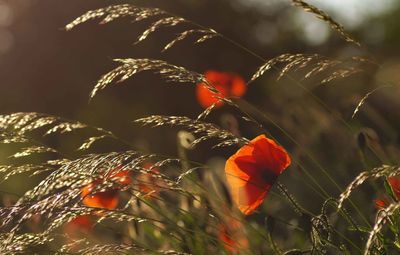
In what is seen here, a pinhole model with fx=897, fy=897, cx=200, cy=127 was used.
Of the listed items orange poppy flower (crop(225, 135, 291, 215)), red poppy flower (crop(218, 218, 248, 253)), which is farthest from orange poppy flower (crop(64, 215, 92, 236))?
orange poppy flower (crop(225, 135, 291, 215))

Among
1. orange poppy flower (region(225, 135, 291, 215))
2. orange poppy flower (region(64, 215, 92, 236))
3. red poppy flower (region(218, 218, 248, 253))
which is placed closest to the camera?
orange poppy flower (region(225, 135, 291, 215))

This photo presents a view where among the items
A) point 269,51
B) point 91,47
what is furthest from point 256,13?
point 91,47

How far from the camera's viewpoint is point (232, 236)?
2297 mm

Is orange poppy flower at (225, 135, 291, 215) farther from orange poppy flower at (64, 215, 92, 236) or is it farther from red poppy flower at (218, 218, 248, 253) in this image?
orange poppy flower at (64, 215, 92, 236)

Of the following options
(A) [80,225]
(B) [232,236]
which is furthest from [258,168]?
(A) [80,225]

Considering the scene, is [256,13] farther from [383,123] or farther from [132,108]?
[383,123]

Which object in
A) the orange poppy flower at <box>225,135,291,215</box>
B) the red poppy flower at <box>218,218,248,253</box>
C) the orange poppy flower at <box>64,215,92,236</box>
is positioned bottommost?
the orange poppy flower at <box>64,215,92,236</box>

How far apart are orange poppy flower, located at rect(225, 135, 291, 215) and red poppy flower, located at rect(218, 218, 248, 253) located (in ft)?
0.51

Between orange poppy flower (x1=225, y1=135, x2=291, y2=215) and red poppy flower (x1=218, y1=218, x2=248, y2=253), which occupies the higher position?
orange poppy flower (x1=225, y1=135, x2=291, y2=215)

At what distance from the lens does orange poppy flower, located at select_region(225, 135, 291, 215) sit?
2.01m

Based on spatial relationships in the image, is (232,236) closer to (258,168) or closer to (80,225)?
(258,168)

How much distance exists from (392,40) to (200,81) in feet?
40.5

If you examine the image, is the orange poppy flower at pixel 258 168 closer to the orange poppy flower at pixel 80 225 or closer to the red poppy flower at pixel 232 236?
the red poppy flower at pixel 232 236

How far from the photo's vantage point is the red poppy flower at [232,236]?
2215 mm
